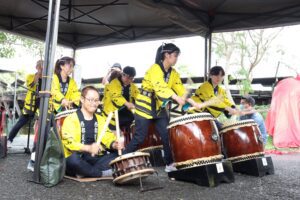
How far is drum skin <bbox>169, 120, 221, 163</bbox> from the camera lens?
3.31m

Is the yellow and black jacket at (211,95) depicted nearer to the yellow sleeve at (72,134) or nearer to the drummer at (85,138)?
the drummer at (85,138)

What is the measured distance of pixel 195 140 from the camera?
332 centimetres

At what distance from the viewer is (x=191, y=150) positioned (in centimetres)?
333

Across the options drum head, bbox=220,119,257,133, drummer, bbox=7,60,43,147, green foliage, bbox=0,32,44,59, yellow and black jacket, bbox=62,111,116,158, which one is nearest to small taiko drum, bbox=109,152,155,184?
yellow and black jacket, bbox=62,111,116,158

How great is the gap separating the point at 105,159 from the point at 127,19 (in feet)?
11.8

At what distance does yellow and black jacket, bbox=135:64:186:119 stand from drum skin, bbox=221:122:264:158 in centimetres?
76

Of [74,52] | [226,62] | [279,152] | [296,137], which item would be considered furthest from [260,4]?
[226,62]

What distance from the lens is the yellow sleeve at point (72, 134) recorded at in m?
3.11

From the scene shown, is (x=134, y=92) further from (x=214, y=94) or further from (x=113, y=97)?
(x=214, y=94)

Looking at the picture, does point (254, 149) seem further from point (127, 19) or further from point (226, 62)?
point (226, 62)

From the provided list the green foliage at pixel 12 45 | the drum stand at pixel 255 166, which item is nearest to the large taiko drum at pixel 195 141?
the drum stand at pixel 255 166

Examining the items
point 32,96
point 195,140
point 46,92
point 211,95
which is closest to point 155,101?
point 195,140

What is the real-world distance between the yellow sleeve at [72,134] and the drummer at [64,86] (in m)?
0.79

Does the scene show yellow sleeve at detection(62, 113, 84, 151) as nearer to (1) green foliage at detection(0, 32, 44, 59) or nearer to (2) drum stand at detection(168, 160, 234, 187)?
(2) drum stand at detection(168, 160, 234, 187)
